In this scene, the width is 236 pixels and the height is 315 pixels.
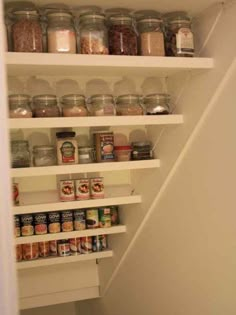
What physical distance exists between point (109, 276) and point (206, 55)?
139 cm

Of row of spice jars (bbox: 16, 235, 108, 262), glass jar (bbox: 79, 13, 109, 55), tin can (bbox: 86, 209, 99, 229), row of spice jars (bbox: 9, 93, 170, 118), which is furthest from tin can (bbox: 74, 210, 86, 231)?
glass jar (bbox: 79, 13, 109, 55)

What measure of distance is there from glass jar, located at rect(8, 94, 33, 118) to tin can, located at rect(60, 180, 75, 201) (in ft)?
1.42

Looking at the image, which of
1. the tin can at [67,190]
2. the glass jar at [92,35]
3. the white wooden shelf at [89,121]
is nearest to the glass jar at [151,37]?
the glass jar at [92,35]

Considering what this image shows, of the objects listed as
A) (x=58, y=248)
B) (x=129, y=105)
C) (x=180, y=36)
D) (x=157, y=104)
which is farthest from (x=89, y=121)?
(x=58, y=248)

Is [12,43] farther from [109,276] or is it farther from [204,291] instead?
[109,276]

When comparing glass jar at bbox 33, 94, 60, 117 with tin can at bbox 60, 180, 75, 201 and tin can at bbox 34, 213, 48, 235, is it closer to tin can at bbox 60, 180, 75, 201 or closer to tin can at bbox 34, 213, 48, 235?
tin can at bbox 60, 180, 75, 201

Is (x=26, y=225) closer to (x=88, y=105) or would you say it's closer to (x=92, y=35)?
(x=88, y=105)

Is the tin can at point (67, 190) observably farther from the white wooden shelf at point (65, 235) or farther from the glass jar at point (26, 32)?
the glass jar at point (26, 32)

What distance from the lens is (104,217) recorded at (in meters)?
1.99

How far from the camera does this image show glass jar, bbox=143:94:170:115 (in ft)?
5.17

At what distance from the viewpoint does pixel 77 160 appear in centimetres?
165

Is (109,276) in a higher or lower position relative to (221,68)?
lower

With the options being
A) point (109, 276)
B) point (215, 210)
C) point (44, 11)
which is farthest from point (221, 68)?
point (109, 276)

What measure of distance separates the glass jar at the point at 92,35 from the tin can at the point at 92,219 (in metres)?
0.89
